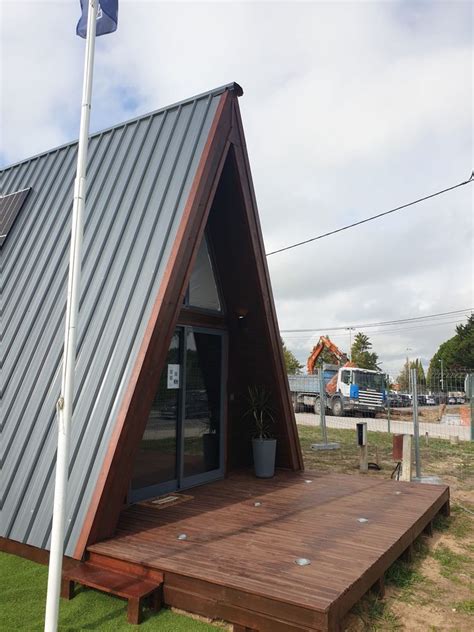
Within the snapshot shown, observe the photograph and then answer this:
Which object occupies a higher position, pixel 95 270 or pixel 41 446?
pixel 95 270

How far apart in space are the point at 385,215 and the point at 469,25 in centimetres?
534

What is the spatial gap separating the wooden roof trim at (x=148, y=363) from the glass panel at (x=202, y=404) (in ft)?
5.62

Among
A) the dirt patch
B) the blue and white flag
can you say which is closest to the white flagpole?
the blue and white flag

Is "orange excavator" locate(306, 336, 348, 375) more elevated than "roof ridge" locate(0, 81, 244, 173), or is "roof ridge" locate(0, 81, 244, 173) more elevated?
"roof ridge" locate(0, 81, 244, 173)

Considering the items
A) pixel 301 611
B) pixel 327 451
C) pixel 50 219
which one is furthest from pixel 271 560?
pixel 327 451

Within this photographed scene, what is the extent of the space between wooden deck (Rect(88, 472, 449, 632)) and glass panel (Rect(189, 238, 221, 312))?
2.40 meters

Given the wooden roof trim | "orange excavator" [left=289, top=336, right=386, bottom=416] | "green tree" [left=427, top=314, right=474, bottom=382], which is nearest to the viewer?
the wooden roof trim

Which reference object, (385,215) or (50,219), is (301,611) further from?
(385,215)

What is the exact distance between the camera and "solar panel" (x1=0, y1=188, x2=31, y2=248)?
6031mm

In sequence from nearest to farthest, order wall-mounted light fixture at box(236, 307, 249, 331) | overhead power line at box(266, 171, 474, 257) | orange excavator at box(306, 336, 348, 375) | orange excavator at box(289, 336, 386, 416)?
wall-mounted light fixture at box(236, 307, 249, 331) → overhead power line at box(266, 171, 474, 257) → orange excavator at box(289, 336, 386, 416) → orange excavator at box(306, 336, 348, 375)

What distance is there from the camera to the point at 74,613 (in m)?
3.14

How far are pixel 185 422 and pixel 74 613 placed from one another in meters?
2.81

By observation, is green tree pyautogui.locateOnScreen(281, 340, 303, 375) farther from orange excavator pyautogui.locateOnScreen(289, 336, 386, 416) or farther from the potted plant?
the potted plant

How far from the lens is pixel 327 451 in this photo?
10.4m
